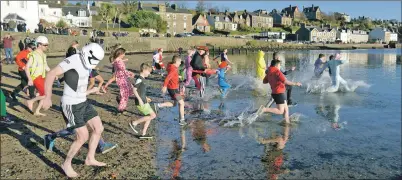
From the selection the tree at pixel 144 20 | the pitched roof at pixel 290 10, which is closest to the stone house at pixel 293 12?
the pitched roof at pixel 290 10

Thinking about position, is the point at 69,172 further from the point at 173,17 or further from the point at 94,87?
the point at 173,17

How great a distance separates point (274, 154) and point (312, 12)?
18064 centimetres

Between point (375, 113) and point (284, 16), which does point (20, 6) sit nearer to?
point (375, 113)

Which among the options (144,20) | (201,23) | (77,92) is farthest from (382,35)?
(77,92)

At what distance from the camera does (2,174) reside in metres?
5.70

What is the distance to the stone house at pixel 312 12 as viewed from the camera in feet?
572

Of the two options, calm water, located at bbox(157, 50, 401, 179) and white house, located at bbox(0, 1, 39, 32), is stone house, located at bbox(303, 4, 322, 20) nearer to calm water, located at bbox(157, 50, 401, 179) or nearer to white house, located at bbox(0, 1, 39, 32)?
white house, located at bbox(0, 1, 39, 32)

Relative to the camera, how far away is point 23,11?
177 ft

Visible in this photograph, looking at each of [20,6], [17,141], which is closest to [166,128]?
[17,141]

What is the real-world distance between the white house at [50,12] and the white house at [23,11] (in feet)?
69.6

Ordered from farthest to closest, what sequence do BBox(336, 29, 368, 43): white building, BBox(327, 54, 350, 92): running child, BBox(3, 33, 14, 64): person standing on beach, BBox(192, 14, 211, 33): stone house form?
1. BBox(336, 29, 368, 43): white building
2. BBox(192, 14, 211, 33): stone house
3. BBox(3, 33, 14, 64): person standing on beach
4. BBox(327, 54, 350, 92): running child

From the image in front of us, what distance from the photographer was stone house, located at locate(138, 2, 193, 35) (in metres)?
97.3

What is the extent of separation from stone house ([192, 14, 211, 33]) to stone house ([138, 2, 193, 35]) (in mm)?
2870

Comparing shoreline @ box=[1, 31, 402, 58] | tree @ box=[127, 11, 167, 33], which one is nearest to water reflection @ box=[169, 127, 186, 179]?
shoreline @ box=[1, 31, 402, 58]
